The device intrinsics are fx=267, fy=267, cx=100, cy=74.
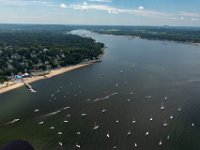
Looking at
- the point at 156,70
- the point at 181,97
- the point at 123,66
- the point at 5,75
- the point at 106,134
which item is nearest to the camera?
the point at 106,134

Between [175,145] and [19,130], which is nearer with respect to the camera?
[175,145]

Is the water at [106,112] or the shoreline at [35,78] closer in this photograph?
the water at [106,112]

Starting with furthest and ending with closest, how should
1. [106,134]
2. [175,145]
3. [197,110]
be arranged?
[197,110], [106,134], [175,145]

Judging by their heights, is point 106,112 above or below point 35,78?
below

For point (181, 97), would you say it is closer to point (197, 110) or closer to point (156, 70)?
point (197, 110)

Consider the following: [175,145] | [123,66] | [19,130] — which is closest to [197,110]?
[175,145]

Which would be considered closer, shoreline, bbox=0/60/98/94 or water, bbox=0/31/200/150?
water, bbox=0/31/200/150

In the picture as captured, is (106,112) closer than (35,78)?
Yes
